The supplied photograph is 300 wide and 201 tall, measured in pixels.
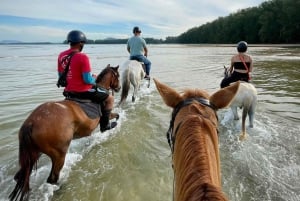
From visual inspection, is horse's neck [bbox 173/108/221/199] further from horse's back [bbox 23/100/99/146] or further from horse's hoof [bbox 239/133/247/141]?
horse's hoof [bbox 239/133/247/141]

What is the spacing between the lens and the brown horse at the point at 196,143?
1539 millimetres

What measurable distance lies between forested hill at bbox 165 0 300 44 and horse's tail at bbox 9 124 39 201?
2453 inches

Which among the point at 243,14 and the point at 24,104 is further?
the point at 243,14

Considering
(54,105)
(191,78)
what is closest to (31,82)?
(191,78)

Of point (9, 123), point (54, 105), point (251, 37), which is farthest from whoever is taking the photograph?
point (251, 37)

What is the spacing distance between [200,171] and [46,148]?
9.97 feet

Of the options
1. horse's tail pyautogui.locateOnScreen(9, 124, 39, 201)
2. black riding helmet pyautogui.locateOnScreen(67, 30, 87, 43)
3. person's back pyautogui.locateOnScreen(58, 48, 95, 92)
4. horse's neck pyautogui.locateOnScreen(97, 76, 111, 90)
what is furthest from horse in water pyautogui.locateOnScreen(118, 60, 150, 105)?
horse's tail pyautogui.locateOnScreen(9, 124, 39, 201)

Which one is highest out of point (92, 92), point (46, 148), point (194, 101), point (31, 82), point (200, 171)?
point (194, 101)

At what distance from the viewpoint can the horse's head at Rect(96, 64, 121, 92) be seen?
6621 mm

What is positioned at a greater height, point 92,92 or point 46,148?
point 92,92

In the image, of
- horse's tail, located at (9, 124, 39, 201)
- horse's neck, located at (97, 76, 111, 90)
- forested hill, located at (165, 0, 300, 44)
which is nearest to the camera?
horse's tail, located at (9, 124, 39, 201)

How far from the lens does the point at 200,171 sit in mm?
1577

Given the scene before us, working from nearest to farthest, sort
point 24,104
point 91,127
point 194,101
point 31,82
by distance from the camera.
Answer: point 194,101 < point 91,127 < point 24,104 < point 31,82

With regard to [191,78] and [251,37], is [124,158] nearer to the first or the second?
[191,78]
